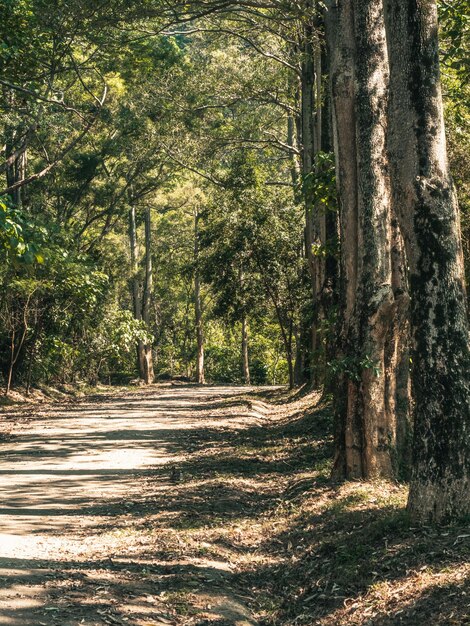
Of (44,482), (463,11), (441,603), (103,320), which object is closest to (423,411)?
(441,603)

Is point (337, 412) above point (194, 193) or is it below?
below

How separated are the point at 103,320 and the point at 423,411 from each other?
2861 cm

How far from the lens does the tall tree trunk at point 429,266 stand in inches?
291

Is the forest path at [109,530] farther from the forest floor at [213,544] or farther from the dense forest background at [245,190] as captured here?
the dense forest background at [245,190]

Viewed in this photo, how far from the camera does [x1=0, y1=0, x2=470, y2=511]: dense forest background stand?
10602 millimetres

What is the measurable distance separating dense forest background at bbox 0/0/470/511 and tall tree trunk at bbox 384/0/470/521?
0.06 feet

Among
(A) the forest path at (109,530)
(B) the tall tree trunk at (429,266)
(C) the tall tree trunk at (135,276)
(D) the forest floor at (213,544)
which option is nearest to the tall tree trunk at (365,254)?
(D) the forest floor at (213,544)

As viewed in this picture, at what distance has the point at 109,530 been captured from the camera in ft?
30.3

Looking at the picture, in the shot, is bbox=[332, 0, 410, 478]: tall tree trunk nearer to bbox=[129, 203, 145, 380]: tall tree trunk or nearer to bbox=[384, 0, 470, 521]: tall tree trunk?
bbox=[384, 0, 470, 521]: tall tree trunk

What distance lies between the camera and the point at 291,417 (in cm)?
2161

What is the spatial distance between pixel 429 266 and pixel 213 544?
353cm

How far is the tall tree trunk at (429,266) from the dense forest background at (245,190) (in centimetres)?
2

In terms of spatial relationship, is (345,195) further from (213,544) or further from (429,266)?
(213,544)

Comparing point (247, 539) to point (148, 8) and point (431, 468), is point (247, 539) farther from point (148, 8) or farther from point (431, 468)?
point (148, 8)
